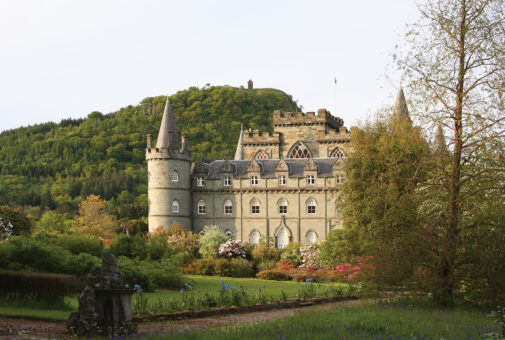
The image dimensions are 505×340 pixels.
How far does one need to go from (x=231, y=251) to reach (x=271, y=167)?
50.7 ft

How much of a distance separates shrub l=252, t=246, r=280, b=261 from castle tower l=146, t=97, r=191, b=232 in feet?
42.2

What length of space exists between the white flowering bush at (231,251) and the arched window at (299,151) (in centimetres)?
2045

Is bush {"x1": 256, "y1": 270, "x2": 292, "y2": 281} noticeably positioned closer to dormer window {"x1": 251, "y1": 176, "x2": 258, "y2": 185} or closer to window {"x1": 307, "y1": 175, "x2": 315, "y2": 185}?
window {"x1": 307, "y1": 175, "x2": 315, "y2": 185}

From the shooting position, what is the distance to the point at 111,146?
111m

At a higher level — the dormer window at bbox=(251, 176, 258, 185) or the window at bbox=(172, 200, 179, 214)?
the dormer window at bbox=(251, 176, 258, 185)

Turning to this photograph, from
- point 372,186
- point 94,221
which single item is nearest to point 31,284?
point 372,186

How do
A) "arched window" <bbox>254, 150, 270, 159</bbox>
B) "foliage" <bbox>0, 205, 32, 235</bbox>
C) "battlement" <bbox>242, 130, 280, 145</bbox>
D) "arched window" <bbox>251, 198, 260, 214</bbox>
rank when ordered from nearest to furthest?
1. "foliage" <bbox>0, 205, 32, 235</bbox>
2. "arched window" <bbox>251, 198, 260, 214</bbox>
3. "battlement" <bbox>242, 130, 280, 145</bbox>
4. "arched window" <bbox>254, 150, 270, 159</bbox>

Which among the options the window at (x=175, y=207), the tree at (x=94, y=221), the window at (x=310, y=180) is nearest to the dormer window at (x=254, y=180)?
the window at (x=310, y=180)

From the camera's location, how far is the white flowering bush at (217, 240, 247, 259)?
3994cm

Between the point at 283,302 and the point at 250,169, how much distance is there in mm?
34297

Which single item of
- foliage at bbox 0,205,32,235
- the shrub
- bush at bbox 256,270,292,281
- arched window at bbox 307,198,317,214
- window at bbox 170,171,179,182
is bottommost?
bush at bbox 256,270,292,281

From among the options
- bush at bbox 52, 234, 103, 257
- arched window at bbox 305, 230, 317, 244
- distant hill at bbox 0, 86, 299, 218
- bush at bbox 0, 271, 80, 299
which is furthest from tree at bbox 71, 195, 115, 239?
bush at bbox 0, 271, 80, 299

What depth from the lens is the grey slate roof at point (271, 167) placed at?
52.6 m

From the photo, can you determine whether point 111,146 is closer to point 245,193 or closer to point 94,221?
point 94,221
